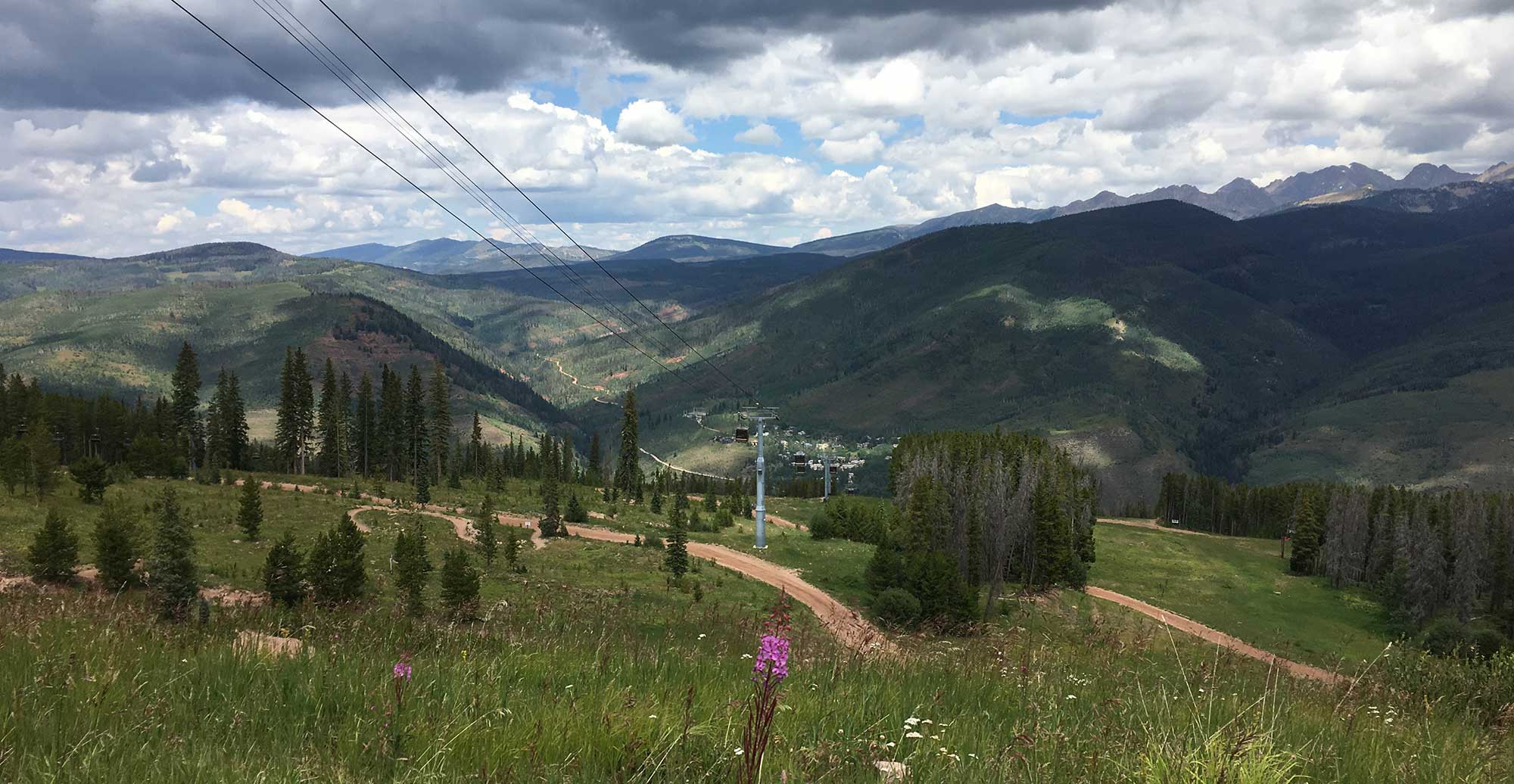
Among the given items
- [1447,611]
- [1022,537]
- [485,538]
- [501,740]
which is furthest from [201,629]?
[1447,611]

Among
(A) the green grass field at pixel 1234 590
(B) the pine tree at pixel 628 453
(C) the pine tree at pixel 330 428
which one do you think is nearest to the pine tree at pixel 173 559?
(A) the green grass field at pixel 1234 590

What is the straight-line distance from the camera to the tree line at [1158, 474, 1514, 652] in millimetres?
84188

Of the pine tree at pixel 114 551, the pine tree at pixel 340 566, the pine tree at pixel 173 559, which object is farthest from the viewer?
the pine tree at pixel 114 551

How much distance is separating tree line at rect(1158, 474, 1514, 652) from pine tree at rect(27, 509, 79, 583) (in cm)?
9297

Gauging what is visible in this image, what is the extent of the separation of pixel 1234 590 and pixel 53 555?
327 ft

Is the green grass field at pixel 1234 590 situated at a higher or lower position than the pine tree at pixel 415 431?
lower

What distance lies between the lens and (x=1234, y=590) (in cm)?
8906

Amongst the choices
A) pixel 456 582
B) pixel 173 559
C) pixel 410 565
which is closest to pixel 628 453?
pixel 410 565

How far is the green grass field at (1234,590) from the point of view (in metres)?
74.7

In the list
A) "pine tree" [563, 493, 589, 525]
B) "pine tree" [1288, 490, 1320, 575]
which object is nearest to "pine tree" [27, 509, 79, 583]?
"pine tree" [563, 493, 589, 525]

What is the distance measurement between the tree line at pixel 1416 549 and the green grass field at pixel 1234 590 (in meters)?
3.33

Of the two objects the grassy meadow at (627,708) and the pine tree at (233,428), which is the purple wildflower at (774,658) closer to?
the grassy meadow at (627,708)

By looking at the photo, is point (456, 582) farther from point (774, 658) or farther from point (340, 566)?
point (774, 658)

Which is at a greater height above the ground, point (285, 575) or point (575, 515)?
point (285, 575)
